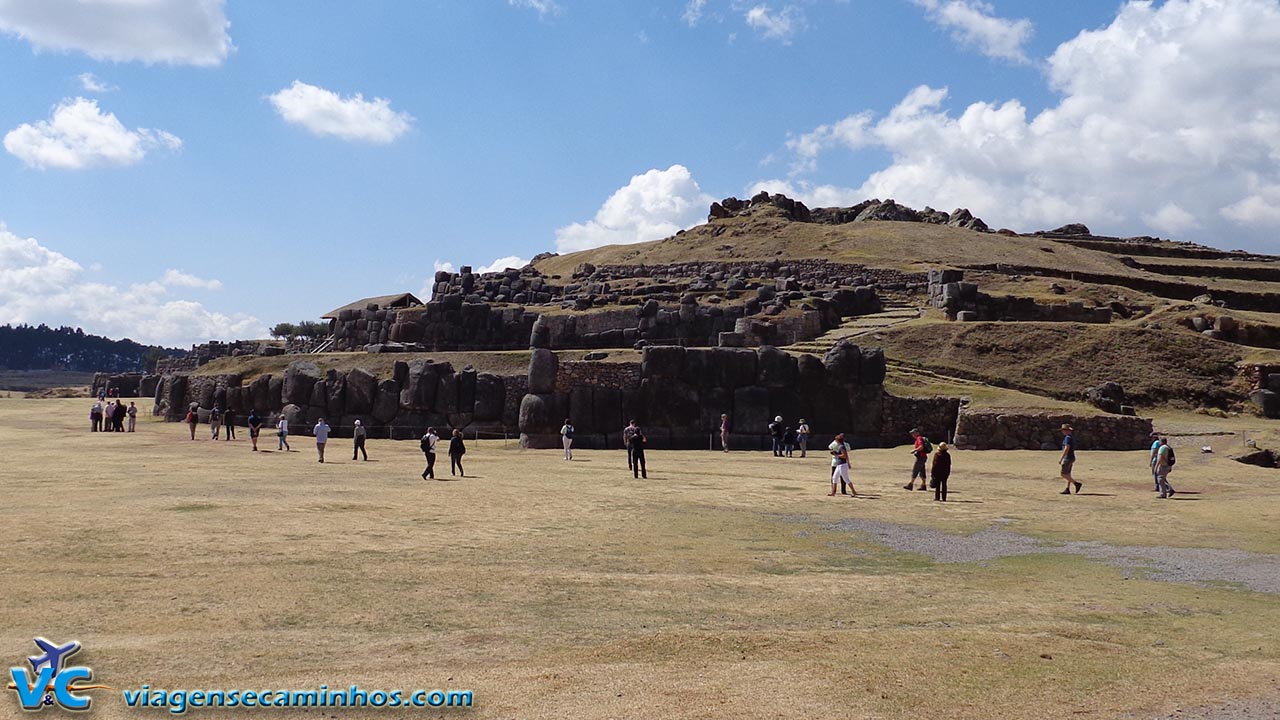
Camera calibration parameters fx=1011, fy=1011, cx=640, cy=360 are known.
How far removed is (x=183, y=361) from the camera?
259 feet

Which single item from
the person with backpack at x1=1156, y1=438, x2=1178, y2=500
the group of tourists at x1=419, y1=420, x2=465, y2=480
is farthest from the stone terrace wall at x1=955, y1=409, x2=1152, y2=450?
the group of tourists at x1=419, y1=420, x2=465, y2=480

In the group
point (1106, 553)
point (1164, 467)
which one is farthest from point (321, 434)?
point (1164, 467)

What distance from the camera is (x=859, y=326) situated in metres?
55.3

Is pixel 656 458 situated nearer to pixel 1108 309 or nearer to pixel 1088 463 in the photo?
pixel 1088 463

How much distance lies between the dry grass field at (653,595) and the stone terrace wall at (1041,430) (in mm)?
10757

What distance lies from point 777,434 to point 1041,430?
29.5 ft

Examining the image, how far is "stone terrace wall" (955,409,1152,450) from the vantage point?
34.1 meters

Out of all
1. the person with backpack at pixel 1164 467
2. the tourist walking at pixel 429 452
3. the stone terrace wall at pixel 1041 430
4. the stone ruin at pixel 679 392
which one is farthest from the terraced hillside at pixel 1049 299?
the tourist walking at pixel 429 452

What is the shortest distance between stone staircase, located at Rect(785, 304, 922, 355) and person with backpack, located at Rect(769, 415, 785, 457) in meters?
11.8

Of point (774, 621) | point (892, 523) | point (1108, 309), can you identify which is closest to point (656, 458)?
point (892, 523)

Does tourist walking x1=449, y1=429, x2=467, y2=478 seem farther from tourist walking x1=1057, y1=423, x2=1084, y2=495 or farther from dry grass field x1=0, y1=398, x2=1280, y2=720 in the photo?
tourist walking x1=1057, y1=423, x2=1084, y2=495

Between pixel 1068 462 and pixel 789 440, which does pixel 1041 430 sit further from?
pixel 1068 462

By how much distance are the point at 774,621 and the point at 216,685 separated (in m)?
5.45

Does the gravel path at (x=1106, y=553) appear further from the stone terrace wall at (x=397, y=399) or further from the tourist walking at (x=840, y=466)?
the stone terrace wall at (x=397, y=399)
